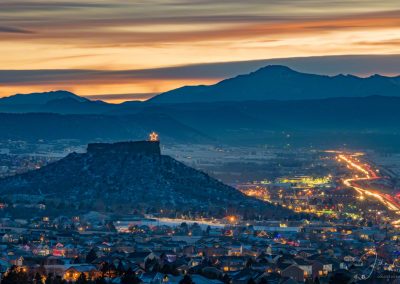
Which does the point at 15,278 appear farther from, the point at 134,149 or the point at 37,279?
the point at 134,149

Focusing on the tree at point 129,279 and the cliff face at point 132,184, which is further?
the cliff face at point 132,184

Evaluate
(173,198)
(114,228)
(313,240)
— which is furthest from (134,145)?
(313,240)

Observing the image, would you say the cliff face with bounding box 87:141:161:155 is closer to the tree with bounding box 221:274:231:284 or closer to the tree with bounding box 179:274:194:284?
the tree with bounding box 221:274:231:284

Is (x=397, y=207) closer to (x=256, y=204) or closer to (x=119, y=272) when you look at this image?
(x=256, y=204)

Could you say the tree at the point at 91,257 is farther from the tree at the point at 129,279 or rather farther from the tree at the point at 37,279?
the tree at the point at 129,279

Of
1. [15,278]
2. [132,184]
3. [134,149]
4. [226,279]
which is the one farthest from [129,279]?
[134,149]

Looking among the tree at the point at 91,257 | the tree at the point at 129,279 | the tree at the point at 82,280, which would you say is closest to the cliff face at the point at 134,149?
the tree at the point at 91,257

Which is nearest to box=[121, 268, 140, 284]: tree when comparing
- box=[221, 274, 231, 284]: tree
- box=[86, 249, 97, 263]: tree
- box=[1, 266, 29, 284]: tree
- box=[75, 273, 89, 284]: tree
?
box=[75, 273, 89, 284]: tree

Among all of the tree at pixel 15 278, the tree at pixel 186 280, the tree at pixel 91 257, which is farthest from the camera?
the tree at pixel 91 257
